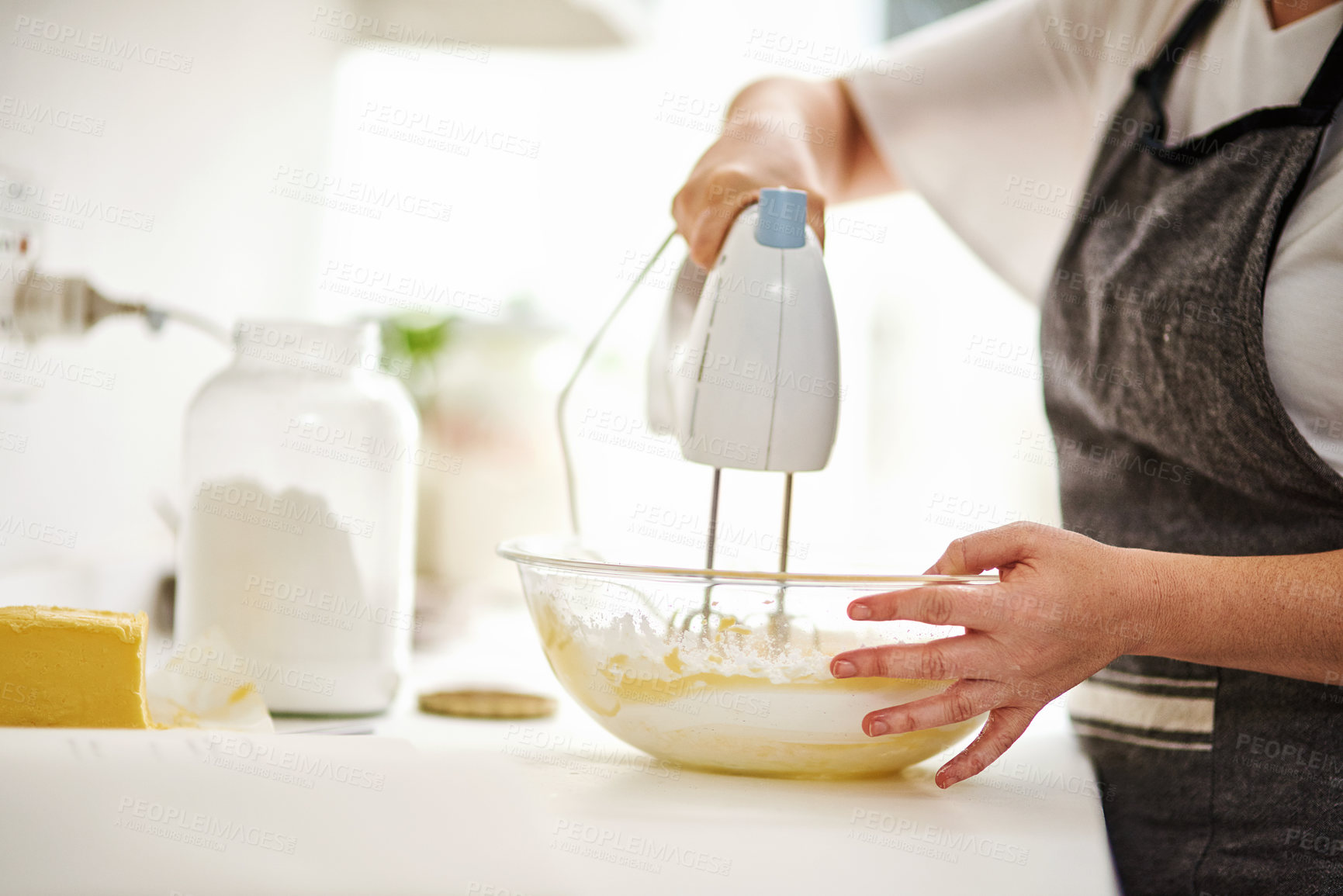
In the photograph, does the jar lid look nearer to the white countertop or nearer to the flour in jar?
the flour in jar

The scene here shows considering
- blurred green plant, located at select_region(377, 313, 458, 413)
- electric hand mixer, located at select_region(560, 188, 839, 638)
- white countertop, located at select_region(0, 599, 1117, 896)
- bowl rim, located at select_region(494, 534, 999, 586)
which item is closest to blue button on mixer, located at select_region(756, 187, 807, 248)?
electric hand mixer, located at select_region(560, 188, 839, 638)

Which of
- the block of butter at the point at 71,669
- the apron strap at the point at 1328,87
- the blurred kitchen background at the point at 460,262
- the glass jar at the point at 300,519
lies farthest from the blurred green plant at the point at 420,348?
the apron strap at the point at 1328,87

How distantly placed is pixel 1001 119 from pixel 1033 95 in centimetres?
3

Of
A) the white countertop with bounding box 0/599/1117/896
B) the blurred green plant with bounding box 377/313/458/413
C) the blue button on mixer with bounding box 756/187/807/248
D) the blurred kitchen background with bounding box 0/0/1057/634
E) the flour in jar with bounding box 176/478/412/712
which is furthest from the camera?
the blurred green plant with bounding box 377/313/458/413

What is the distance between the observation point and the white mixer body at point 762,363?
51 centimetres

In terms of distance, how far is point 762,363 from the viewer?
1.67 feet

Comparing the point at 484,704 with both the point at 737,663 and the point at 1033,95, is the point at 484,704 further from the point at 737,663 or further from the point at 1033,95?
the point at 1033,95

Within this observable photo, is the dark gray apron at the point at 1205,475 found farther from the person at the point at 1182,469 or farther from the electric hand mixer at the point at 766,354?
the electric hand mixer at the point at 766,354

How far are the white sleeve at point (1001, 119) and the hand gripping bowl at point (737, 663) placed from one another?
0.47 m

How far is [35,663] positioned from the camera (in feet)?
1.54

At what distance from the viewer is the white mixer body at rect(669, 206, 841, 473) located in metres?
0.51

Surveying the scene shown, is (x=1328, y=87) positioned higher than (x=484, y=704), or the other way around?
(x=1328, y=87)

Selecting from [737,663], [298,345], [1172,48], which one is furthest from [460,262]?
[737,663]

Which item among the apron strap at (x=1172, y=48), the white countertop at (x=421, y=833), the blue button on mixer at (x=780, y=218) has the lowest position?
the white countertop at (x=421, y=833)
